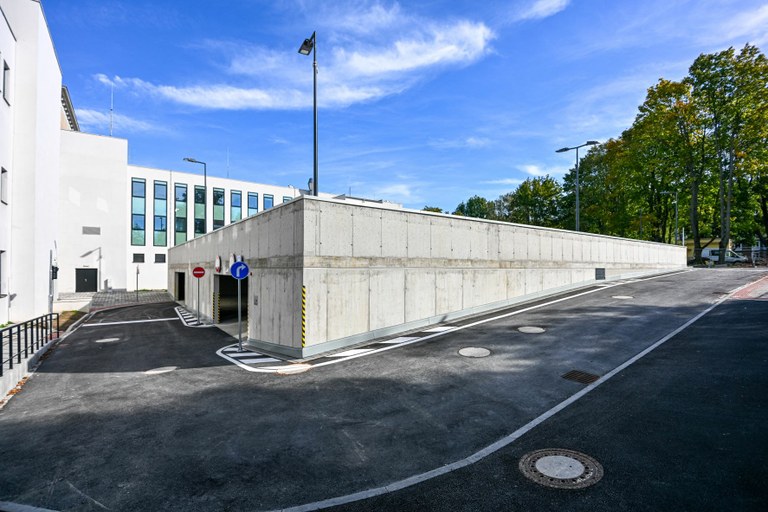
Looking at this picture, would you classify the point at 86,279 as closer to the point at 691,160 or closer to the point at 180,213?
the point at 180,213

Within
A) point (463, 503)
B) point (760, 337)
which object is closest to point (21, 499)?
point (463, 503)

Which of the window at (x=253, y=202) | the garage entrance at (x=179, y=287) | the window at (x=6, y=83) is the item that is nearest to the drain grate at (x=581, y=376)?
the window at (x=6, y=83)

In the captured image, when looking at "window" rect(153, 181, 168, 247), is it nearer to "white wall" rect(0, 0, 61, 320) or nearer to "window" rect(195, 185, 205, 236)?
"window" rect(195, 185, 205, 236)

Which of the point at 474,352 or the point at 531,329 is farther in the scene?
the point at 531,329

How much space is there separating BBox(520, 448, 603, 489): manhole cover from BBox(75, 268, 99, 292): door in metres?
46.3

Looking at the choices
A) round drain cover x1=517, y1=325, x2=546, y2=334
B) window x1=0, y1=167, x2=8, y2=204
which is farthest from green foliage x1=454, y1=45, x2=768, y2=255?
→ window x1=0, y1=167, x2=8, y2=204

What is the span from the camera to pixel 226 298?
2459cm

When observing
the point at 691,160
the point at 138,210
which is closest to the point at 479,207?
the point at 691,160

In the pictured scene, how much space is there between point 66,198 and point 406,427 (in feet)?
150

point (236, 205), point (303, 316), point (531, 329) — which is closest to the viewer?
point (303, 316)

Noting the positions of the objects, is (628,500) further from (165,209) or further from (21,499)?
(165,209)

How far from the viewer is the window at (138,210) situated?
147 feet

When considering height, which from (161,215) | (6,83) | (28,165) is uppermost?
(6,83)

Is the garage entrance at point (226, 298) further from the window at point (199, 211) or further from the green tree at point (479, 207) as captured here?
the green tree at point (479, 207)
